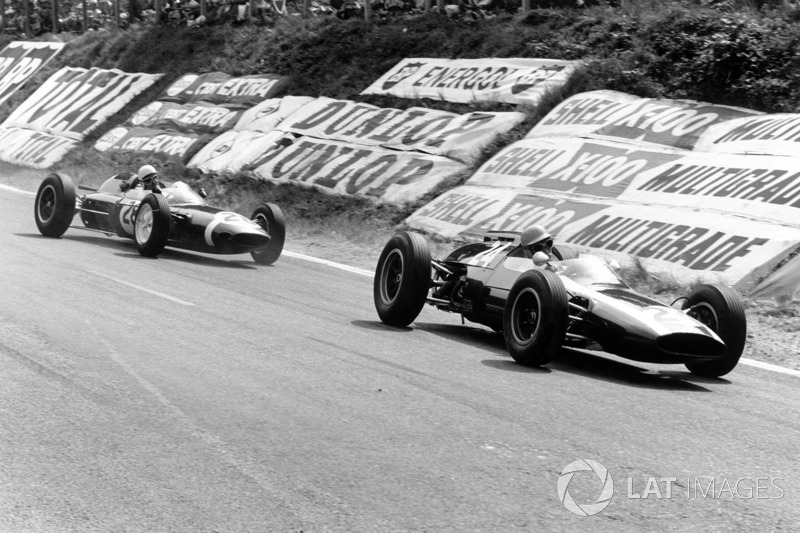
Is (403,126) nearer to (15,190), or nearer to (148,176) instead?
(148,176)

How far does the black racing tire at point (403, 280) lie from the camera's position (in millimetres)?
9672

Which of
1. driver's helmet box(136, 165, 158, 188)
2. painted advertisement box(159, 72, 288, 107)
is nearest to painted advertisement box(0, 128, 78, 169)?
painted advertisement box(159, 72, 288, 107)

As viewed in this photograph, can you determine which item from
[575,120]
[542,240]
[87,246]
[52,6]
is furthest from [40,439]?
[52,6]

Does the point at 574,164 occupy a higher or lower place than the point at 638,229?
higher

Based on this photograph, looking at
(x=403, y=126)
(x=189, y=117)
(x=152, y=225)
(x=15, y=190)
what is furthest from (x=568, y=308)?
(x=189, y=117)

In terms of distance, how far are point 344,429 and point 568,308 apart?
2.43 metres

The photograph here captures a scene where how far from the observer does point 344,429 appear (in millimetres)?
6199

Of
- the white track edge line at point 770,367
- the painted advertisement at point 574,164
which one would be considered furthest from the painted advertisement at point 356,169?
the white track edge line at point 770,367

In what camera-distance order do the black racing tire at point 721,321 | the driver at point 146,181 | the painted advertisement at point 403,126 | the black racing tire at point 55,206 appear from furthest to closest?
the painted advertisement at point 403,126 < the black racing tire at point 55,206 < the driver at point 146,181 < the black racing tire at point 721,321

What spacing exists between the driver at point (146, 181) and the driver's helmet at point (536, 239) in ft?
23.0

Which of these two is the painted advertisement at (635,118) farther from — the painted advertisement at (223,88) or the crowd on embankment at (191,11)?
the painted advertisement at (223,88)

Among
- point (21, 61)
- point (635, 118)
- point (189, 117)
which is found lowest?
point (189, 117)

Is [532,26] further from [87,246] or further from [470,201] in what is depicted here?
[87,246]

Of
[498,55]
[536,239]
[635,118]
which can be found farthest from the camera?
[498,55]
